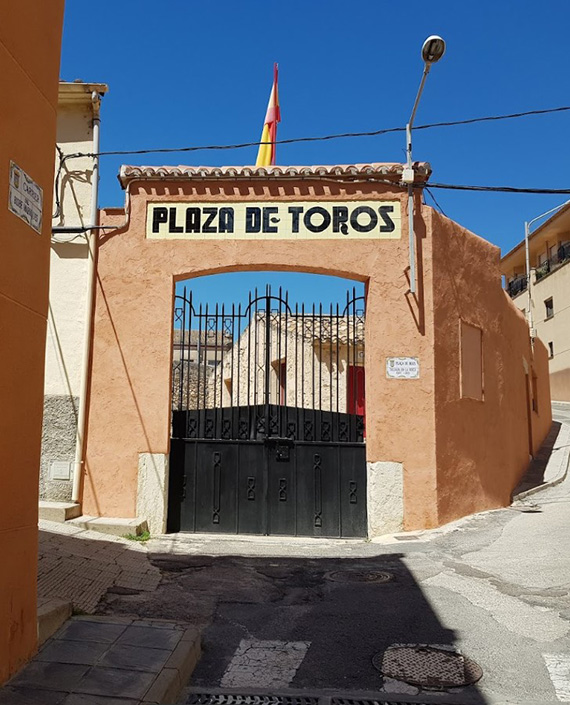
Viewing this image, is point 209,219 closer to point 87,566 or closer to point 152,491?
point 152,491

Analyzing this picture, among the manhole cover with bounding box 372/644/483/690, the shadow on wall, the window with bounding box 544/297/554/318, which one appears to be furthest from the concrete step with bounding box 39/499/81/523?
the window with bounding box 544/297/554/318

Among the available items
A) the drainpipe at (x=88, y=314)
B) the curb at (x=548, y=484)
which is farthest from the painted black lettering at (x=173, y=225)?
the curb at (x=548, y=484)

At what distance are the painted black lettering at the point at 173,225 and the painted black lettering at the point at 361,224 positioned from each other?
8.04 ft

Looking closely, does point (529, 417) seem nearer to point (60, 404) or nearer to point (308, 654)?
point (60, 404)

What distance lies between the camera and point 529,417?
13.2 meters

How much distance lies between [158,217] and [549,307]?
2580 cm

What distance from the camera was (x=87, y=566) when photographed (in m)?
6.16

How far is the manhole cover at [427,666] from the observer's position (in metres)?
3.87

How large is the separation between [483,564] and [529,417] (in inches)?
280

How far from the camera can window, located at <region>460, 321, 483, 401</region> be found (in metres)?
9.39

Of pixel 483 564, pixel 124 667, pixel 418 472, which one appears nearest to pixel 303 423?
pixel 418 472

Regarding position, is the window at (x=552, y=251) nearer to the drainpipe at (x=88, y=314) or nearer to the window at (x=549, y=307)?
the window at (x=549, y=307)

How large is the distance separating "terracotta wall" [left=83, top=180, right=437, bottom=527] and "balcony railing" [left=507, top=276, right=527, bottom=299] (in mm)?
28865

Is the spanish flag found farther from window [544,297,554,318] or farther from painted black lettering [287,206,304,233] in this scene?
window [544,297,554,318]
